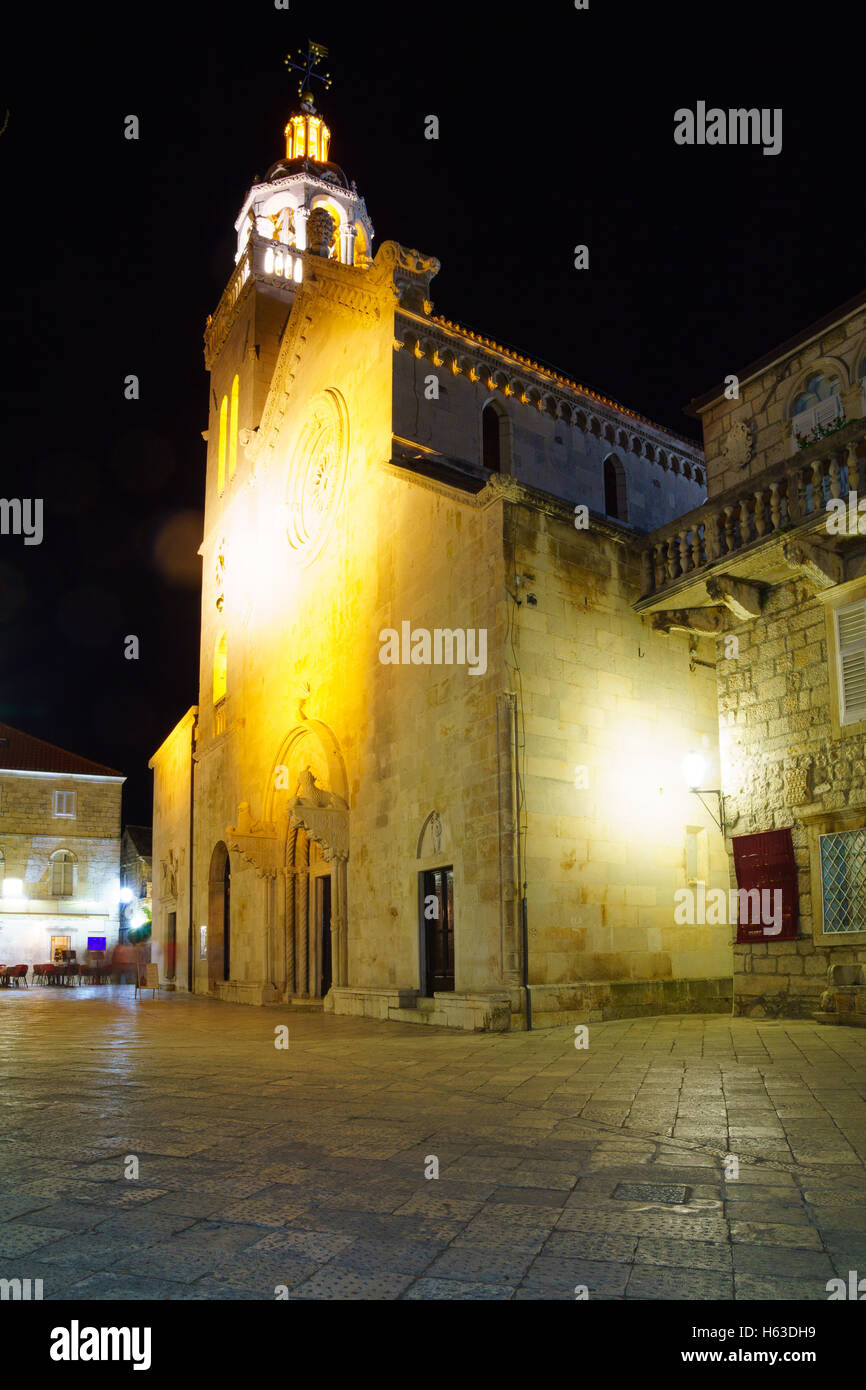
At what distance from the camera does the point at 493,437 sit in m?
21.3

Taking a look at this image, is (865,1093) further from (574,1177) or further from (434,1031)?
(434,1031)

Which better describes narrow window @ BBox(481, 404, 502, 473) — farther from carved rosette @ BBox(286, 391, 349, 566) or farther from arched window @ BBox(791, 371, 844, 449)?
arched window @ BBox(791, 371, 844, 449)

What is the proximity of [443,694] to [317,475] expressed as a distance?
906 centimetres

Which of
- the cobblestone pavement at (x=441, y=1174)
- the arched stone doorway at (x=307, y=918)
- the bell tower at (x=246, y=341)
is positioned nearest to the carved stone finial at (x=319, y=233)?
the bell tower at (x=246, y=341)

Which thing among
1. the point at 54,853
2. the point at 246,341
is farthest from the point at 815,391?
the point at 54,853

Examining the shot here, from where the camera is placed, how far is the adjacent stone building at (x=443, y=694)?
46.8 feet

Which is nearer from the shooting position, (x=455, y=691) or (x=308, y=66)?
(x=455, y=691)

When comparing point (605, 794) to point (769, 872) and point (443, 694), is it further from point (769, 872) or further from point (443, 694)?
point (443, 694)

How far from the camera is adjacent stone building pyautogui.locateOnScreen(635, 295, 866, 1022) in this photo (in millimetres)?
12625

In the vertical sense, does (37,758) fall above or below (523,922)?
above

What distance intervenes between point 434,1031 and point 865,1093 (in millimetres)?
7037

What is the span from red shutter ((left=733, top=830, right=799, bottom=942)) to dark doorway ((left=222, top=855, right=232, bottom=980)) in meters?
15.6

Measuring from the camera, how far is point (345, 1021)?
1574 cm
